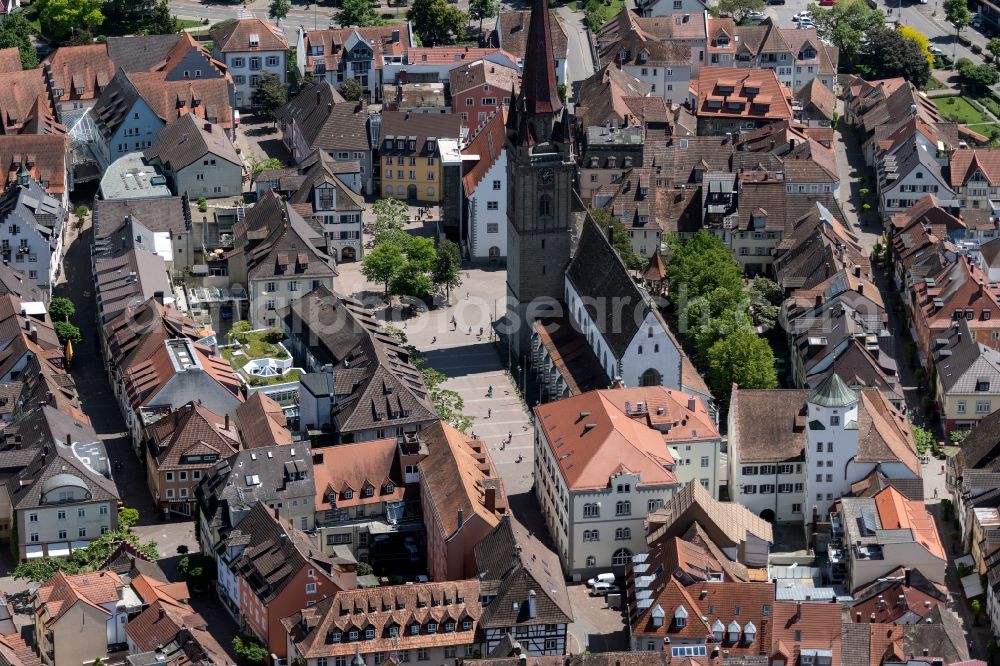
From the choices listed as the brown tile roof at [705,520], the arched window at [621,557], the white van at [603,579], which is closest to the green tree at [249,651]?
the white van at [603,579]

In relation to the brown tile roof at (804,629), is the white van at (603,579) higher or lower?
lower

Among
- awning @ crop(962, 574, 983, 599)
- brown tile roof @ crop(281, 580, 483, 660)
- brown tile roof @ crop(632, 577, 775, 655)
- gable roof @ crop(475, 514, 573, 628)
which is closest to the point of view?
brown tile roof @ crop(281, 580, 483, 660)

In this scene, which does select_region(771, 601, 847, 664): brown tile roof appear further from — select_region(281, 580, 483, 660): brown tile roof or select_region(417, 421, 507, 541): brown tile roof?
select_region(417, 421, 507, 541): brown tile roof

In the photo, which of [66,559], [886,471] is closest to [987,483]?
[886,471]

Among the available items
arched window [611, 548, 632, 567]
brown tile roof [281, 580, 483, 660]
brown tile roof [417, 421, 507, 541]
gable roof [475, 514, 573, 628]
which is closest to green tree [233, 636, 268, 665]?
brown tile roof [281, 580, 483, 660]

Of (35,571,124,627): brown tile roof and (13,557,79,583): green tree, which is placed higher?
(35,571,124,627): brown tile roof

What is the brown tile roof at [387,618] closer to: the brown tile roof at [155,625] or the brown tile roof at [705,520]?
the brown tile roof at [155,625]
